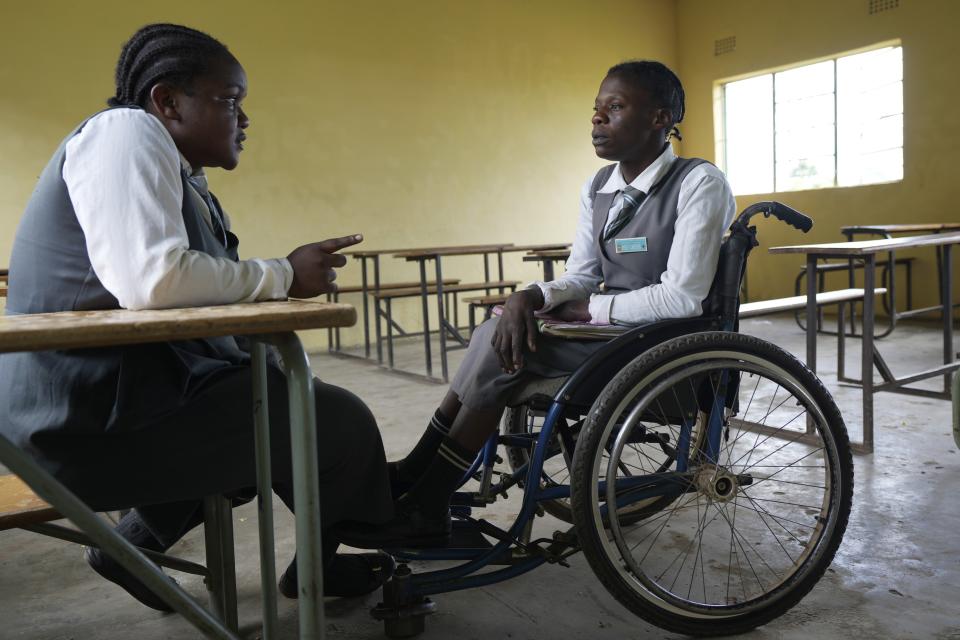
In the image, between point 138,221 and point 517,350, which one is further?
point 517,350

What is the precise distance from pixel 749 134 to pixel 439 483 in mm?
6902

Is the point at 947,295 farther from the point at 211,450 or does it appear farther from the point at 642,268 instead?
the point at 211,450

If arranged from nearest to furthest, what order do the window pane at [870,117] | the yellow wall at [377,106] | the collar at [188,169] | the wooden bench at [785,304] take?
the collar at [188,169] → the wooden bench at [785,304] → the yellow wall at [377,106] → the window pane at [870,117]

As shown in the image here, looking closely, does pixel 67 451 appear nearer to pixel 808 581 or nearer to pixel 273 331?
pixel 273 331

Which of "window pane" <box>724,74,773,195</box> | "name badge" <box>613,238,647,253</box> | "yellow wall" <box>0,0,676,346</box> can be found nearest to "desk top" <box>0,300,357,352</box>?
"name badge" <box>613,238,647,253</box>

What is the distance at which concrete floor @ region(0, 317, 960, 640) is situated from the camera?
150 cm

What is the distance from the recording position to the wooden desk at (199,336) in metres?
0.76

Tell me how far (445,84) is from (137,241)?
579 cm

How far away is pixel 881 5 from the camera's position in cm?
626

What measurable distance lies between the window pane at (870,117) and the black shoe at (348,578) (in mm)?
6052

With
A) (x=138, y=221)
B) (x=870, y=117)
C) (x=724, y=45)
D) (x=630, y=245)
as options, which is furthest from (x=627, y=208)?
(x=724, y=45)

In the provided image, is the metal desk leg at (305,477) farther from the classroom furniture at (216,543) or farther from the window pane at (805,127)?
the window pane at (805,127)

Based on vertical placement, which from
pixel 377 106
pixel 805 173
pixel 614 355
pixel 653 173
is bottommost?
pixel 614 355

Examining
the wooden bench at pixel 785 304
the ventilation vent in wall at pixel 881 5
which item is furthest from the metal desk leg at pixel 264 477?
the ventilation vent in wall at pixel 881 5
